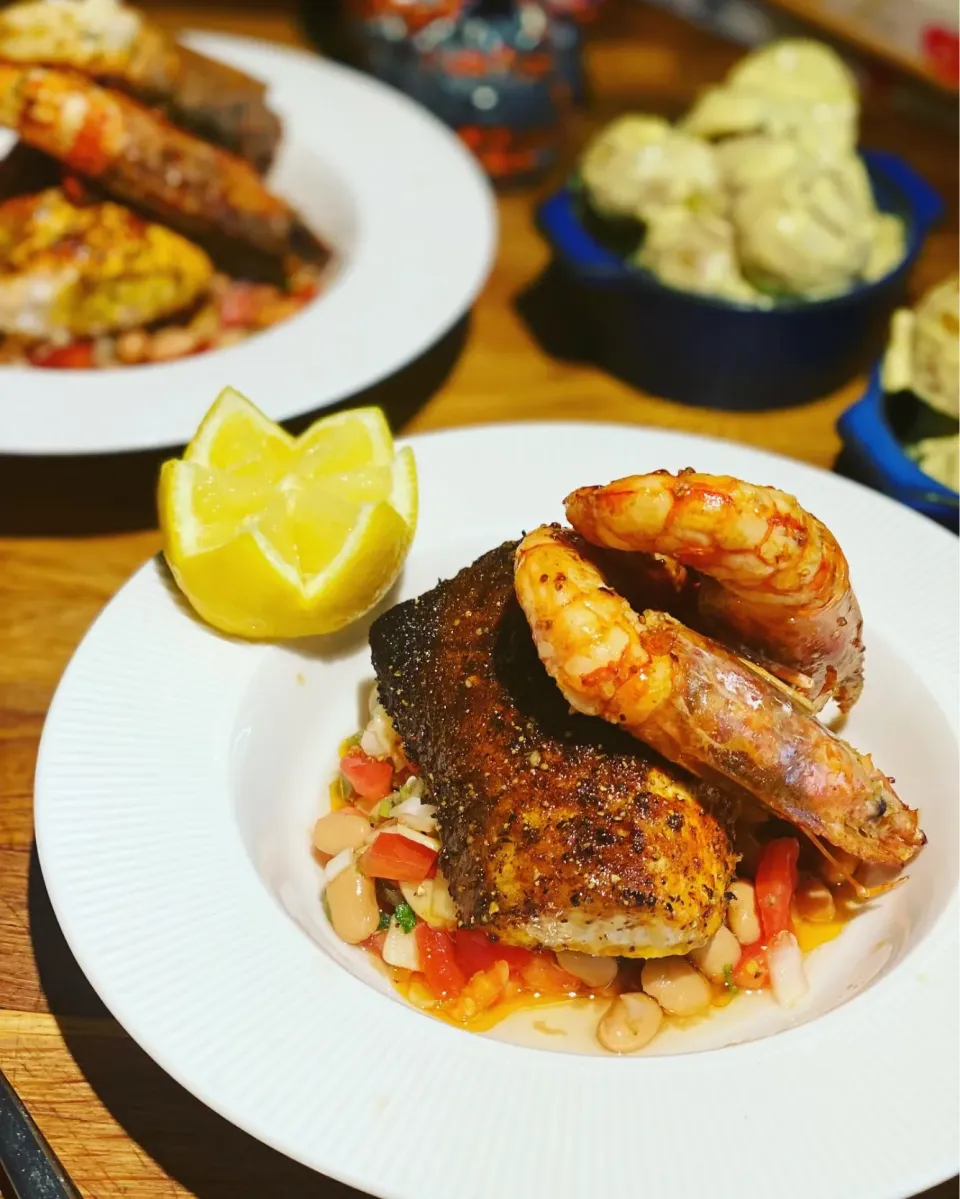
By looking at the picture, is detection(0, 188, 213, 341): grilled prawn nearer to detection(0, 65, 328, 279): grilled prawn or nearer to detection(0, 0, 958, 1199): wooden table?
detection(0, 65, 328, 279): grilled prawn

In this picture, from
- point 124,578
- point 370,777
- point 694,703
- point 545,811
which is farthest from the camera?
point 124,578

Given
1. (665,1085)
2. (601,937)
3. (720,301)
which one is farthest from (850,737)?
(720,301)

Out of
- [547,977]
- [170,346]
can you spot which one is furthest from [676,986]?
[170,346]

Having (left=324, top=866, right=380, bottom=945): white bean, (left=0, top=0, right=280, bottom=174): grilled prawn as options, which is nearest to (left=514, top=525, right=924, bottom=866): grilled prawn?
(left=324, top=866, right=380, bottom=945): white bean

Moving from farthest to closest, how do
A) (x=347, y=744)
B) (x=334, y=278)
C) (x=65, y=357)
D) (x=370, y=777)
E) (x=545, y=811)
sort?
1. (x=334, y=278)
2. (x=65, y=357)
3. (x=347, y=744)
4. (x=370, y=777)
5. (x=545, y=811)

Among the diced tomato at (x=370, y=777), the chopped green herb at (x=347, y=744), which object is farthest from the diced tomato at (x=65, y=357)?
the diced tomato at (x=370, y=777)

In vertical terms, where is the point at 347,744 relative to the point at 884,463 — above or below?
below

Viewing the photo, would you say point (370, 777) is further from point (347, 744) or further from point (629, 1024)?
point (629, 1024)
